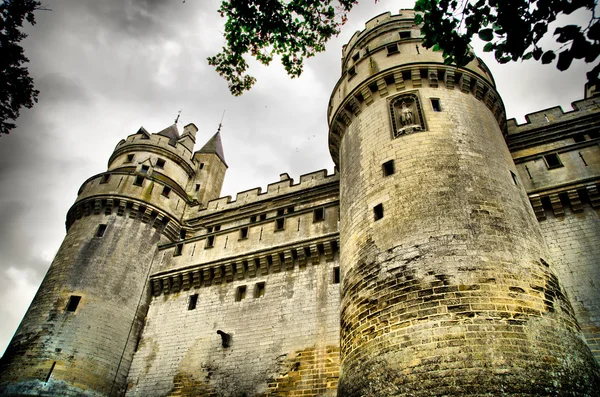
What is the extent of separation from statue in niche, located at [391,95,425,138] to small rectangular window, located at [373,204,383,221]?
2542 mm

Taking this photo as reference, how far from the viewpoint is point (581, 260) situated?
455 inches

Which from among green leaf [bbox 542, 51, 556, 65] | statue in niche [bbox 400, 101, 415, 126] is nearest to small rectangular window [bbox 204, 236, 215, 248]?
statue in niche [bbox 400, 101, 415, 126]

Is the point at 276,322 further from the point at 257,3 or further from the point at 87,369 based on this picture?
the point at 257,3

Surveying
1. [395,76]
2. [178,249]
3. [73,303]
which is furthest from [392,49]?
Result: [73,303]

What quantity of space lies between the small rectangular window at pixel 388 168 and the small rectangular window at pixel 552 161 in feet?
19.7

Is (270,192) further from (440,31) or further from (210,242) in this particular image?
(440,31)

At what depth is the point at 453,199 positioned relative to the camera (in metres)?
10.3

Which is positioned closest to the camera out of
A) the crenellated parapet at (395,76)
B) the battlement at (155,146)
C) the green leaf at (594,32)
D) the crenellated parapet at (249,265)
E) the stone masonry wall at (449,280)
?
the green leaf at (594,32)

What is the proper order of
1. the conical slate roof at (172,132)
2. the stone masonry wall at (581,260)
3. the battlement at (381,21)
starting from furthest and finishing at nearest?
the conical slate roof at (172,132) → the battlement at (381,21) → the stone masonry wall at (581,260)

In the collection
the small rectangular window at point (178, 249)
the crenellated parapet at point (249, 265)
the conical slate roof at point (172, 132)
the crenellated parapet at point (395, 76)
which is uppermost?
the conical slate roof at point (172, 132)

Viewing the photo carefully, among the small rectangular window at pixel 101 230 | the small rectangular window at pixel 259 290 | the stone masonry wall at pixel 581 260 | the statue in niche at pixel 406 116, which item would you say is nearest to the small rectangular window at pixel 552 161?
the stone masonry wall at pixel 581 260

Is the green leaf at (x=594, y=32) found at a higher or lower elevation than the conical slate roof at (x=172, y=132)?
lower

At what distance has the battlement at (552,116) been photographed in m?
15.8

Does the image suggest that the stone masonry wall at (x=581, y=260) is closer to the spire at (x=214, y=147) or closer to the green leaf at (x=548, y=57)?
the green leaf at (x=548, y=57)
